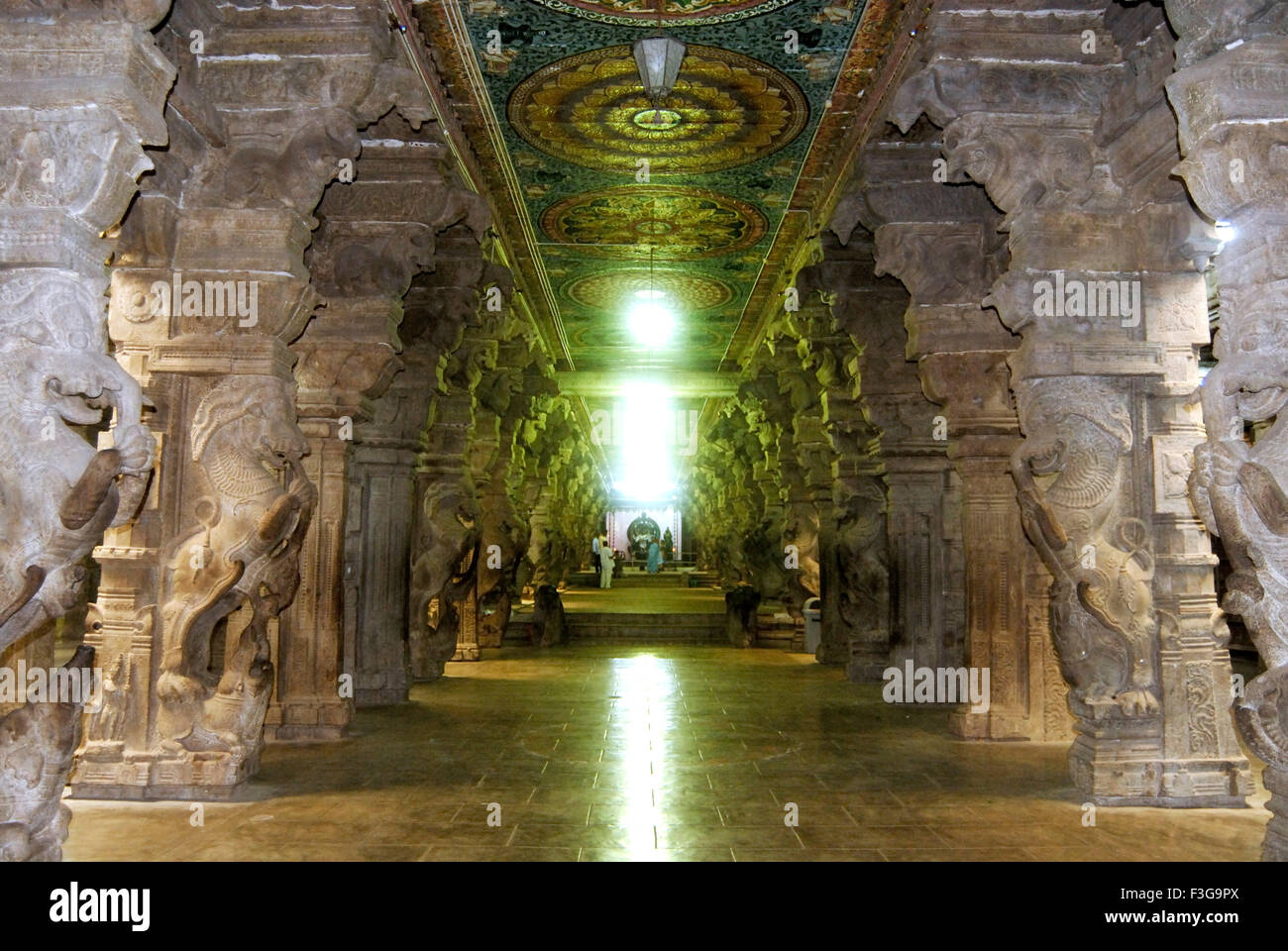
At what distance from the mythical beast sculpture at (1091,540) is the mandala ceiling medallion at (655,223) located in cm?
440

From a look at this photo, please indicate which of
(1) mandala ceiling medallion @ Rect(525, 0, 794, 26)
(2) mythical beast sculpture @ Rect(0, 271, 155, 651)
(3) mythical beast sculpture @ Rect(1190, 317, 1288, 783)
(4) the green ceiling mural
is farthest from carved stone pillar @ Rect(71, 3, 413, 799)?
(3) mythical beast sculpture @ Rect(1190, 317, 1288, 783)

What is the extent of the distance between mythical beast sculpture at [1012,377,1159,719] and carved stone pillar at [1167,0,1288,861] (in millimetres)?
1588

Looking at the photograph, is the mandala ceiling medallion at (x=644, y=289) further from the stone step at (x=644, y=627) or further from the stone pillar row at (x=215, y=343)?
the stone step at (x=644, y=627)

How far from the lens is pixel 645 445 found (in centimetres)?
2911

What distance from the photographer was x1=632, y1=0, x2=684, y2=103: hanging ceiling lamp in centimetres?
520

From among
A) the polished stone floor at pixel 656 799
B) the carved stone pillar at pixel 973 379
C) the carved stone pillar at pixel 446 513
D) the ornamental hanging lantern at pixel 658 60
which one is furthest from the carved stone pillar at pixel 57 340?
the carved stone pillar at pixel 446 513

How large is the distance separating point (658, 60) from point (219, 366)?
2.94 meters

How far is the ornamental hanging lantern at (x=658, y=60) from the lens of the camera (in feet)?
17.1

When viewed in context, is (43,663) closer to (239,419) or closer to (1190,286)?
(239,419)

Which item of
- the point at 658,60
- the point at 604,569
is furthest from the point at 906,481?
the point at 604,569

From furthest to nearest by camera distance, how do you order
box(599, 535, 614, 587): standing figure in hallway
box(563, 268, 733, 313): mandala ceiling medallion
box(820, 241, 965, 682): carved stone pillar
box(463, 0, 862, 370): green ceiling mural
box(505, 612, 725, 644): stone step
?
box(599, 535, 614, 587): standing figure in hallway → box(505, 612, 725, 644): stone step → box(563, 268, 733, 313): mandala ceiling medallion → box(820, 241, 965, 682): carved stone pillar → box(463, 0, 862, 370): green ceiling mural

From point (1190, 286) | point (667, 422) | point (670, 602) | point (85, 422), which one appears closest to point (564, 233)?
point (1190, 286)

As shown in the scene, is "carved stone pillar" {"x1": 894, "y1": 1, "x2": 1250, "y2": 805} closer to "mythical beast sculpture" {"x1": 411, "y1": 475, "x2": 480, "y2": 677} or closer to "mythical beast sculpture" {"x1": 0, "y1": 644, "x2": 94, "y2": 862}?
"mythical beast sculpture" {"x1": 0, "y1": 644, "x2": 94, "y2": 862}

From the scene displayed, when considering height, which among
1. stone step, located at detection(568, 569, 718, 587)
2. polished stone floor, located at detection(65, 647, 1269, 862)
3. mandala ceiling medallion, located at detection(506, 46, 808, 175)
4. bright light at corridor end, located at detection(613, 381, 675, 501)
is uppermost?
mandala ceiling medallion, located at detection(506, 46, 808, 175)
